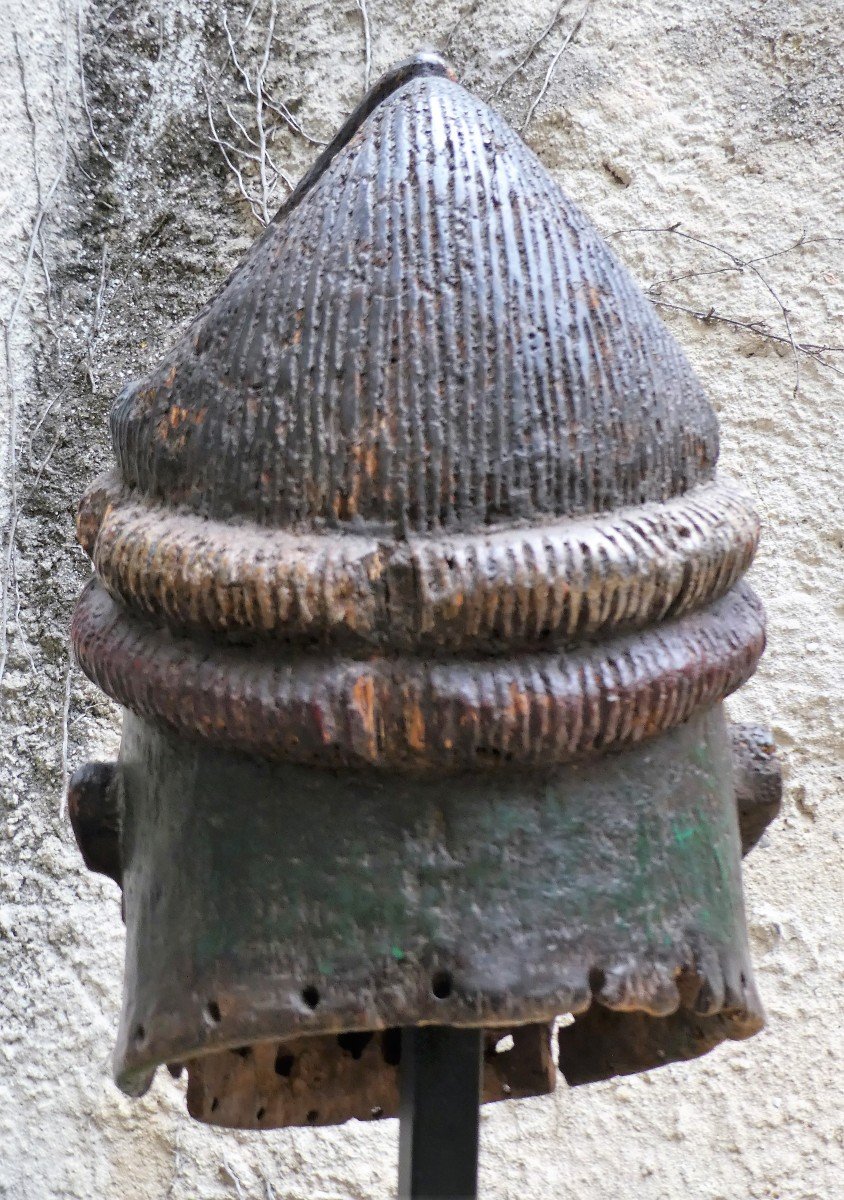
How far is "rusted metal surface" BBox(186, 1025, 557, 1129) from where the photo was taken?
992mm

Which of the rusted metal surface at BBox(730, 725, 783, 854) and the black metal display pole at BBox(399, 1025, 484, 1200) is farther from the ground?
the rusted metal surface at BBox(730, 725, 783, 854)

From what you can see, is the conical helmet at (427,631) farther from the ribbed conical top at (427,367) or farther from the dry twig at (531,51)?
the dry twig at (531,51)

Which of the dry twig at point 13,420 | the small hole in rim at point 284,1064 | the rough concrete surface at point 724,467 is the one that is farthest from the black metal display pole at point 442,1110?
the dry twig at point 13,420

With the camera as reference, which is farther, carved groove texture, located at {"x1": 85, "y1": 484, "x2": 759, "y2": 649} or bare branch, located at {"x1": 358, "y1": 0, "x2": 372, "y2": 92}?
bare branch, located at {"x1": 358, "y1": 0, "x2": 372, "y2": 92}

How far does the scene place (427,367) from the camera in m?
0.71

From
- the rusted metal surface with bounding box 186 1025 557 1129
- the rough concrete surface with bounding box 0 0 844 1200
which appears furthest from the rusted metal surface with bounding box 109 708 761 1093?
the rough concrete surface with bounding box 0 0 844 1200

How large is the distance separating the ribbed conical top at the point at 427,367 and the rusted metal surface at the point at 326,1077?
1.72 ft

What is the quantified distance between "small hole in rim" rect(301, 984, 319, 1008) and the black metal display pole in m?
0.14

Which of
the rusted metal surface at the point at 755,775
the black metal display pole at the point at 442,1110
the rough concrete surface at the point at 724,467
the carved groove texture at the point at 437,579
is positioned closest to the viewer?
the carved groove texture at the point at 437,579

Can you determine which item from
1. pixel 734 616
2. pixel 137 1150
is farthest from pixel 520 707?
pixel 137 1150

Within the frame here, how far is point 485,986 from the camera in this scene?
690mm

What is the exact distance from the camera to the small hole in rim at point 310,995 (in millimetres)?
699

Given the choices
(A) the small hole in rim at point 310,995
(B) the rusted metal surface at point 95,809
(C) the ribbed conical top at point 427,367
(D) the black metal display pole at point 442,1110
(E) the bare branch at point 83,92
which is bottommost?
(D) the black metal display pole at point 442,1110

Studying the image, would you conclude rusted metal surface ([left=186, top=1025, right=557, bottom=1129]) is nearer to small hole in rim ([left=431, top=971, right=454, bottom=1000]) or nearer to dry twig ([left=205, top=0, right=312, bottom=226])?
small hole in rim ([left=431, top=971, right=454, bottom=1000])
